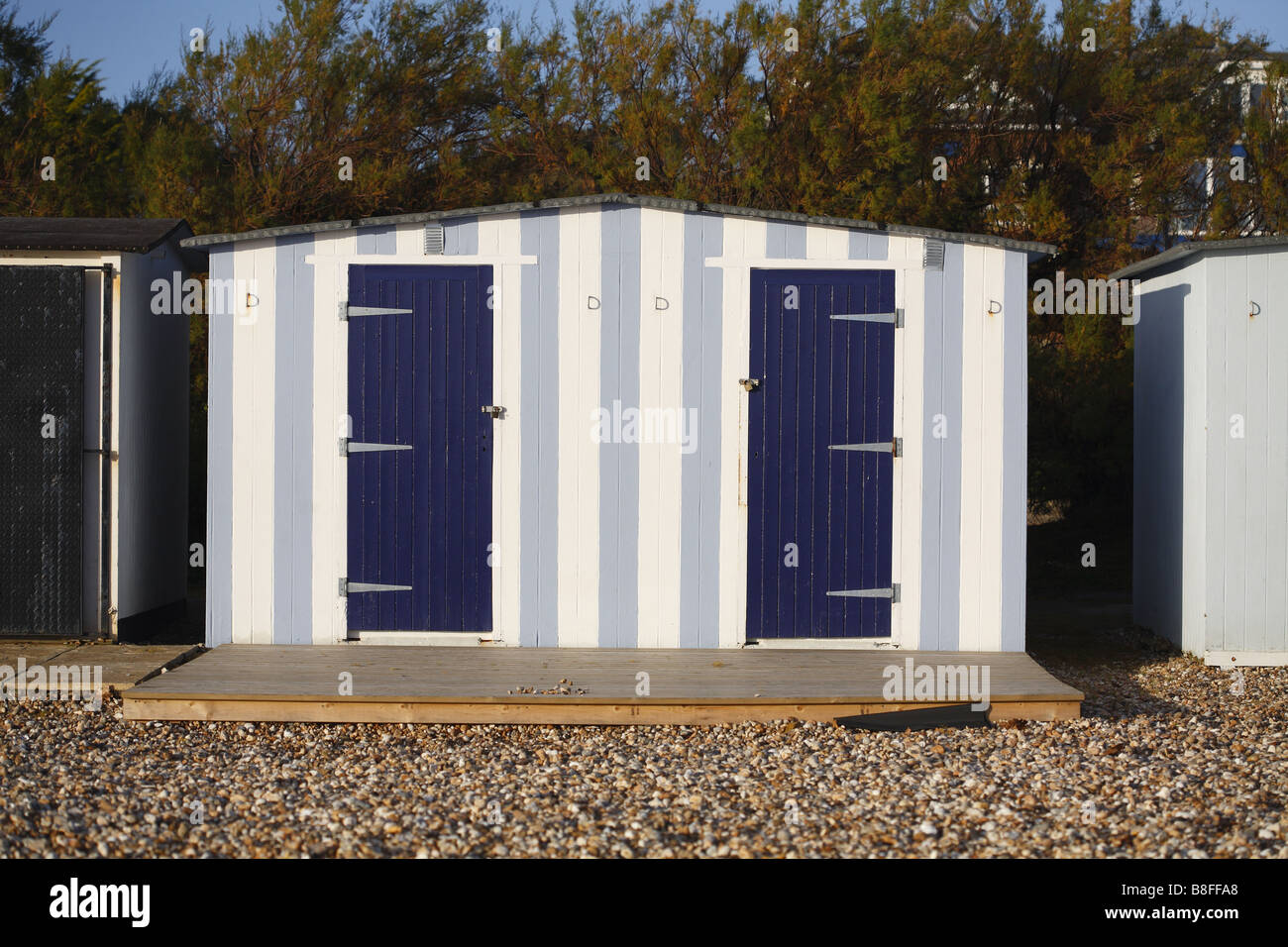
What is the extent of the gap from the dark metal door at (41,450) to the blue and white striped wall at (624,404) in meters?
0.86

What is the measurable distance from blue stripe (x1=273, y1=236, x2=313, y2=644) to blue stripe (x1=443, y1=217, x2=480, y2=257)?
709 mm

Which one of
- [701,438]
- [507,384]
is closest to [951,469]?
[701,438]

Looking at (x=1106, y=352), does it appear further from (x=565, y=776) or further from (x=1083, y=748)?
(x=565, y=776)

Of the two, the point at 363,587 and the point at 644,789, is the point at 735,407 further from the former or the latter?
the point at 644,789

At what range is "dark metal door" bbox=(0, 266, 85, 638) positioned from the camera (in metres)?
6.42

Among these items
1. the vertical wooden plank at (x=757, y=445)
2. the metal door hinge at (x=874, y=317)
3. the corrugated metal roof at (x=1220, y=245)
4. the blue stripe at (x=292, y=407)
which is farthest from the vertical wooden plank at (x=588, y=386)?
the corrugated metal roof at (x=1220, y=245)

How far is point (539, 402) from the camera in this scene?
622cm

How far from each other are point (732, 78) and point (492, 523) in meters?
7.64

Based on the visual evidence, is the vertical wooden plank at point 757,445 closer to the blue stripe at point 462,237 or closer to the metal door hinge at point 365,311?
the blue stripe at point 462,237

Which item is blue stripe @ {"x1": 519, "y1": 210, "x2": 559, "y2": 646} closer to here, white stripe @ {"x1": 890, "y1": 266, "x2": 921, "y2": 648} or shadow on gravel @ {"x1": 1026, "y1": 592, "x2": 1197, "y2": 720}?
white stripe @ {"x1": 890, "y1": 266, "x2": 921, "y2": 648}

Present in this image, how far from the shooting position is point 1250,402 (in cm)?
684

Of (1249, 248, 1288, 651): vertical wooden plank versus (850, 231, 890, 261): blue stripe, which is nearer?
(850, 231, 890, 261): blue stripe

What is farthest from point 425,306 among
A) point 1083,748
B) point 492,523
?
point 1083,748

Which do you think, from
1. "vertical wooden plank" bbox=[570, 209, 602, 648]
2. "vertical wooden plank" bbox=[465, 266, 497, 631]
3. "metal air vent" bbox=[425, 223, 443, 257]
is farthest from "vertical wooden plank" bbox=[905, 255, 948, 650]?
"metal air vent" bbox=[425, 223, 443, 257]
